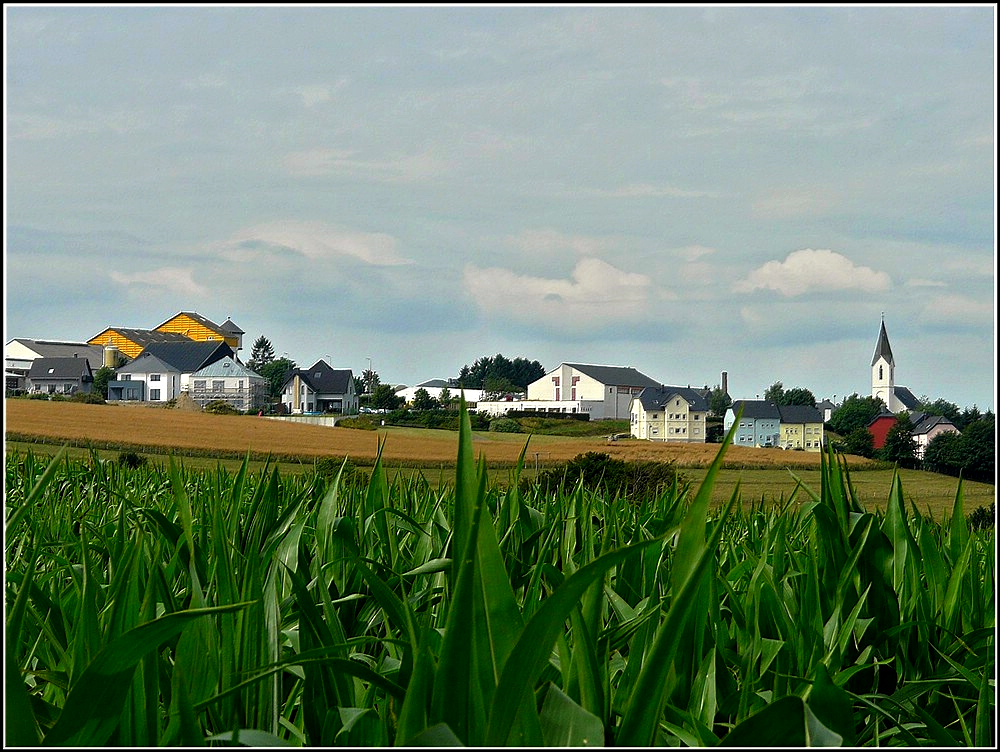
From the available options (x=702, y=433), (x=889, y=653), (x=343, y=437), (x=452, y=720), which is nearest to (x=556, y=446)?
(x=702, y=433)

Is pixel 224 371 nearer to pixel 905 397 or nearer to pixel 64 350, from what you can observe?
pixel 64 350

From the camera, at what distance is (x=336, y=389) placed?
7852 millimetres

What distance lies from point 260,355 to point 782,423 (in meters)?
4.47

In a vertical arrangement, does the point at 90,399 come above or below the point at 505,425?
above

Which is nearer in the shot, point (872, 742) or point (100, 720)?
point (100, 720)

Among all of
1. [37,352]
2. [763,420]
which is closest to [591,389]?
[763,420]

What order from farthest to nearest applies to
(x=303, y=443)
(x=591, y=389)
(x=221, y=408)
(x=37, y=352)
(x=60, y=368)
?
(x=303, y=443), (x=591, y=389), (x=221, y=408), (x=60, y=368), (x=37, y=352)

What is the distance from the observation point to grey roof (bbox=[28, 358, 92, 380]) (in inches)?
140

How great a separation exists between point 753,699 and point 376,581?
1.19 feet

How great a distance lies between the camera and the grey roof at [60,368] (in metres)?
3.56

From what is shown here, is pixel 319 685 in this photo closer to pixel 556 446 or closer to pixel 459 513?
pixel 459 513

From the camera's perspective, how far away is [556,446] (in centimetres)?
Answer: 789

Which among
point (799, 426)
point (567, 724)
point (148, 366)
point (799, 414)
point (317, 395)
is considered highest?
point (148, 366)

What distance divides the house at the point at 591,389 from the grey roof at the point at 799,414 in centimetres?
121
